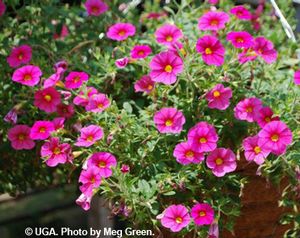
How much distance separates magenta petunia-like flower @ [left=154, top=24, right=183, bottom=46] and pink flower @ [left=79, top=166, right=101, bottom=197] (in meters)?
0.48

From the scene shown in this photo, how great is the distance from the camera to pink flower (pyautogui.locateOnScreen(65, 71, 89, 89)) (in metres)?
1.97

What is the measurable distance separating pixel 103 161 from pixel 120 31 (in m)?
0.55

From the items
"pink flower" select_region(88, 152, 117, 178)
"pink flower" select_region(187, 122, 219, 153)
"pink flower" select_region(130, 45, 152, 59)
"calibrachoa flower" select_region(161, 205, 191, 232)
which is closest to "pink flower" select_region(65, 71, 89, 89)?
"pink flower" select_region(130, 45, 152, 59)

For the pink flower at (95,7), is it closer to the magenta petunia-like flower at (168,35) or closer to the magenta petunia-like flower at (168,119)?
the magenta petunia-like flower at (168,35)

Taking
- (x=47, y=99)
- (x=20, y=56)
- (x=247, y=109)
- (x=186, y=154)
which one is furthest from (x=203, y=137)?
(x=20, y=56)

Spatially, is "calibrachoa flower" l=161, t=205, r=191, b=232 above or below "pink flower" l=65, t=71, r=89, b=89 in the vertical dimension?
below

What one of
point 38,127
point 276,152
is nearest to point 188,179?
point 276,152

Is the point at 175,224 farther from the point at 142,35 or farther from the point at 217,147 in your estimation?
the point at 142,35

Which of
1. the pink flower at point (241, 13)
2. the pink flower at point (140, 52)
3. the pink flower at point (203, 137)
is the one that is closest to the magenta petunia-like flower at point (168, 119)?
the pink flower at point (203, 137)

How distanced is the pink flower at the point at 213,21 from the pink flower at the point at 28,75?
51 centimetres

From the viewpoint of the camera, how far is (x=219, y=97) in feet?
6.05

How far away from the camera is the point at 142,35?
2355 mm

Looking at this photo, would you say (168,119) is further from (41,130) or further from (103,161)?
(41,130)

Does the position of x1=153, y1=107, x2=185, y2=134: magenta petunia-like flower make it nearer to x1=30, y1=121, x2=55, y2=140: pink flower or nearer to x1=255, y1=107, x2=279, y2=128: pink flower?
x1=255, y1=107, x2=279, y2=128: pink flower
